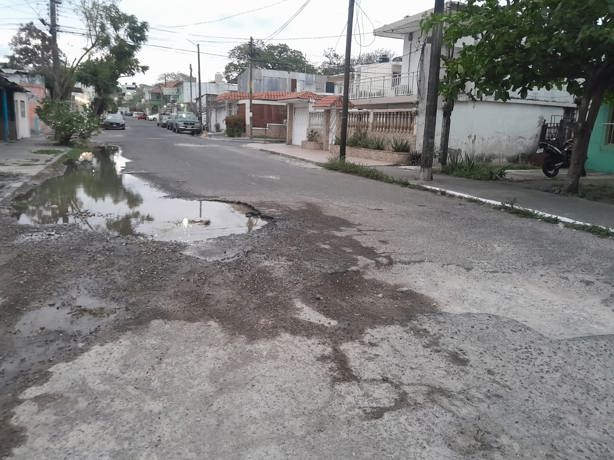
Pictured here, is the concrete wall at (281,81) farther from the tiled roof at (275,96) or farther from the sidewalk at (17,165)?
the sidewalk at (17,165)

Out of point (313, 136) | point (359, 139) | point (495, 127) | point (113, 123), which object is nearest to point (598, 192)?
point (495, 127)

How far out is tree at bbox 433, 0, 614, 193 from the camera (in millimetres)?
8969

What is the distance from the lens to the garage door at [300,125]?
99.5 feet

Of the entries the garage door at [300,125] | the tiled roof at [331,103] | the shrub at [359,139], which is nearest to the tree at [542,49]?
the shrub at [359,139]

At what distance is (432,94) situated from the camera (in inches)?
526

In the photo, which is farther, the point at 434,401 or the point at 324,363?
the point at 324,363

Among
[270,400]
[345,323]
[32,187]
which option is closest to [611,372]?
[345,323]

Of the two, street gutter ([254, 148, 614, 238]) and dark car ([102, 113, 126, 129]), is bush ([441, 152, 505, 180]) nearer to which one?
street gutter ([254, 148, 614, 238])

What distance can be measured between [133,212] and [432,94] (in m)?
8.65

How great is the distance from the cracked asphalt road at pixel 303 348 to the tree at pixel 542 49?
4.64 m

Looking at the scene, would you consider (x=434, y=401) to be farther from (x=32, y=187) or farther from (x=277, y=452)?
(x=32, y=187)

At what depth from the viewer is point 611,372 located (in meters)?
3.45

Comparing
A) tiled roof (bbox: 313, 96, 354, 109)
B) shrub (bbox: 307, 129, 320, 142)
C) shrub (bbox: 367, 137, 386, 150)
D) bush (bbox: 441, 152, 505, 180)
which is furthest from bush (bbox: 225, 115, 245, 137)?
bush (bbox: 441, 152, 505, 180)

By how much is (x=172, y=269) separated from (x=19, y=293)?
4.62 ft
